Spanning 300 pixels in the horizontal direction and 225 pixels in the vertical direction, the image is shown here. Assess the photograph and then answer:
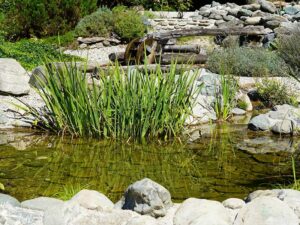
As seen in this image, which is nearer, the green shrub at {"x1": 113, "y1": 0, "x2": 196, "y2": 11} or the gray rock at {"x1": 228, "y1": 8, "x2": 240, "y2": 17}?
the gray rock at {"x1": 228, "y1": 8, "x2": 240, "y2": 17}

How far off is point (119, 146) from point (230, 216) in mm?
3355

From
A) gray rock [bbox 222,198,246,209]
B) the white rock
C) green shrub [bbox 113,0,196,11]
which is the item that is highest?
the white rock

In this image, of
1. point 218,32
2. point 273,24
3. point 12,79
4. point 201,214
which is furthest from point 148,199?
point 273,24

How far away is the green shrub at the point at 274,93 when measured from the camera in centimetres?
1077

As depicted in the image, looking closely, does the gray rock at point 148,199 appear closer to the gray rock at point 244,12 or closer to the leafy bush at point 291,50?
the leafy bush at point 291,50

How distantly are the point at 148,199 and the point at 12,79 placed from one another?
6.08 meters

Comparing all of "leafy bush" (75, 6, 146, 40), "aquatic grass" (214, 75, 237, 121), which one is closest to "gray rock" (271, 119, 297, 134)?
"aquatic grass" (214, 75, 237, 121)

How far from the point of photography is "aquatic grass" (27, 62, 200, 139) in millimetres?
8109

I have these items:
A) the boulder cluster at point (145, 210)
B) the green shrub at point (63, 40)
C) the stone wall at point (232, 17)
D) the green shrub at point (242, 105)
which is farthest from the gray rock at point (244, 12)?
the boulder cluster at point (145, 210)

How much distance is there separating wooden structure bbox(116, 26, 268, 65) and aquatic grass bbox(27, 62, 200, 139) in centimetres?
499

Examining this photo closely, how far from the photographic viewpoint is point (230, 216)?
492 cm

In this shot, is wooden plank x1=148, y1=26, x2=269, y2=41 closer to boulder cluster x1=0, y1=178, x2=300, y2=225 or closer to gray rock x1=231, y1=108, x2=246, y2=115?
gray rock x1=231, y1=108, x2=246, y2=115

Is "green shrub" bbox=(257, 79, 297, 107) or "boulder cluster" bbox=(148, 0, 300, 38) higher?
"green shrub" bbox=(257, 79, 297, 107)

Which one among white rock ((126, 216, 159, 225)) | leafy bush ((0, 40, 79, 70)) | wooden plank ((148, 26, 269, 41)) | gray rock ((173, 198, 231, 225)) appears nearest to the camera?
gray rock ((173, 198, 231, 225))
